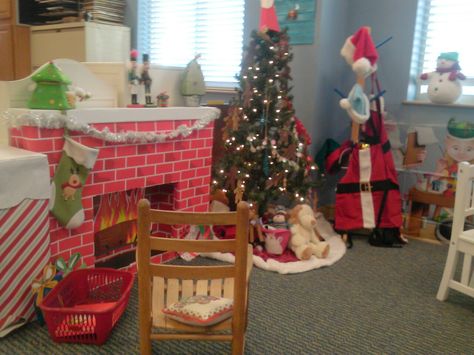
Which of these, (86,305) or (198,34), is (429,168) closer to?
(198,34)

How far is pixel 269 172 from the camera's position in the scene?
3.03 metres

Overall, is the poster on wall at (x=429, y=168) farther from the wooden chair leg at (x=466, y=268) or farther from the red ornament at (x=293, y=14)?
the red ornament at (x=293, y=14)

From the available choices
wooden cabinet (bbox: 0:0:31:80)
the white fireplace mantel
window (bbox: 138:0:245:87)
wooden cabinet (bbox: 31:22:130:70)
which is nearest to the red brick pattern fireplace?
the white fireplace mantel

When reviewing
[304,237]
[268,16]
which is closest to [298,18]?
[268,16]

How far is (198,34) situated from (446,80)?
227cm

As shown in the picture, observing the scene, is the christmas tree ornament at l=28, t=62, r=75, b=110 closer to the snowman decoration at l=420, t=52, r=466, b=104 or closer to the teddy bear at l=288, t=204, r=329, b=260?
the teddy bear at l=288, t=204, r=329, b=260

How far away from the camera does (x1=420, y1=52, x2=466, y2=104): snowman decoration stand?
10.7ft

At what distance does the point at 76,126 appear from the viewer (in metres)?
2.14

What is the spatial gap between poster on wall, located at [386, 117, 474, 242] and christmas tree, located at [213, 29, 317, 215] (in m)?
0.91

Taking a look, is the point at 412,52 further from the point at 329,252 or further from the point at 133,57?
the point at 133,57

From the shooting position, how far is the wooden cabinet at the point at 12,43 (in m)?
4.31

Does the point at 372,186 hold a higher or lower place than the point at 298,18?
lower

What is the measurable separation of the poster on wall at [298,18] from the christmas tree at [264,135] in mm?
552

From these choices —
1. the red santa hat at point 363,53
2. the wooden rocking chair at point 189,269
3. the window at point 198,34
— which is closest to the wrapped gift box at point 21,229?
the wooden rocking chair at point 189,269
